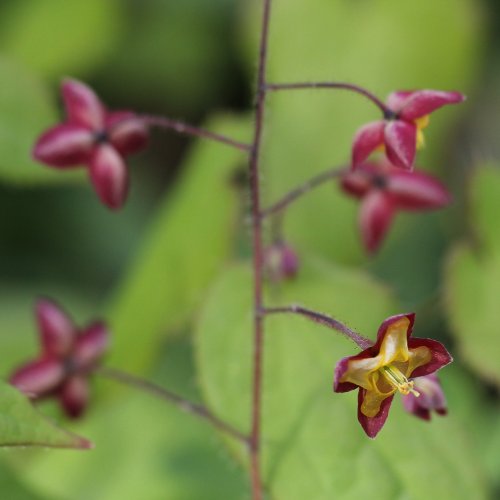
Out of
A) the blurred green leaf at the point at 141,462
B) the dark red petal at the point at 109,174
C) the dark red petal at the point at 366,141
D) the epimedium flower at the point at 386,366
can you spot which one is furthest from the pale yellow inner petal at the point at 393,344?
the blurred green leaf at the point at 141,462

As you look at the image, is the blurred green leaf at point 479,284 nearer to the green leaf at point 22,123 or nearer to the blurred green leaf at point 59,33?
the green leaf at point 22,123

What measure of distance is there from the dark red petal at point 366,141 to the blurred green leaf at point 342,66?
3.94 feet

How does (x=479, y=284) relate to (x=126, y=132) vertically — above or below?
below

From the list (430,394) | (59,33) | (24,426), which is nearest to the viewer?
(24,426)

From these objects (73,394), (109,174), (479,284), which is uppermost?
(109,174)

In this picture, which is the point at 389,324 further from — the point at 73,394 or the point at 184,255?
the point at 184,255

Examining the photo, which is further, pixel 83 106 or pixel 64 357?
pixel 64 357

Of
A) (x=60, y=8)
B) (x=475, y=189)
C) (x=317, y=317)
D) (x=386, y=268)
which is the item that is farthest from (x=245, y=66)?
(x=317, y=317)

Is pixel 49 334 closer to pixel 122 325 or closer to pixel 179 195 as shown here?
pixel 122 325

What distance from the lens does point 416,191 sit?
177 cm

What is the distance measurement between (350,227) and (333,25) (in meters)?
0.75

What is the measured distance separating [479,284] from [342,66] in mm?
1005

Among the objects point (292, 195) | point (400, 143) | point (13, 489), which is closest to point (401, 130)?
point (400, 143)

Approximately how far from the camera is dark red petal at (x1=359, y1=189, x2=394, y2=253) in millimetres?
1803
